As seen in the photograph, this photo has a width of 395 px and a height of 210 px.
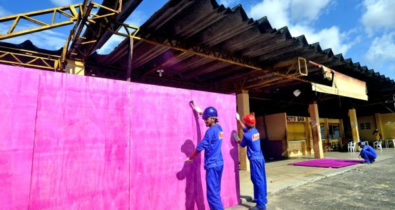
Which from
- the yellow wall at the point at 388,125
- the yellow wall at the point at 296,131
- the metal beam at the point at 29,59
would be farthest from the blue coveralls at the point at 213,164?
the yellow wall at the point at 388,125

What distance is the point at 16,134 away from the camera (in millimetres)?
2418

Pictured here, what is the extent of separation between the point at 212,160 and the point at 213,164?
66mm

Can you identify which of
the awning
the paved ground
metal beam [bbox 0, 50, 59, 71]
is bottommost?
the paved ground

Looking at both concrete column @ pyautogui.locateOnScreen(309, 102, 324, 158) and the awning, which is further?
concrete column @ pyautogui.locateOnScreen(309, 102, 324, 158)

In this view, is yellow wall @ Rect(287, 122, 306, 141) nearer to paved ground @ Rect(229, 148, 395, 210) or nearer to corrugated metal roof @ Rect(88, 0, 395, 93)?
corrugated metal roof @ Rect(88, 0, 395, 93)

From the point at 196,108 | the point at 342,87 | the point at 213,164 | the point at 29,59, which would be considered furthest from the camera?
the point at 342,87

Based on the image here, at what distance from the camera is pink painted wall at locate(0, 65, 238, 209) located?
2432 millimetres

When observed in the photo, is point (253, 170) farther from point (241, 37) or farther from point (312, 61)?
point (312, 61)

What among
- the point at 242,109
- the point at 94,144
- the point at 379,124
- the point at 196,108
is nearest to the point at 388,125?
the point at 379,124

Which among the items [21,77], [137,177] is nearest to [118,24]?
[21,77]

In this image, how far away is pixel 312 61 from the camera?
7.80 m

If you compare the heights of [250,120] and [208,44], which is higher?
[208,44]

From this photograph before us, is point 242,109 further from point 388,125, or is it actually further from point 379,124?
point 388,125

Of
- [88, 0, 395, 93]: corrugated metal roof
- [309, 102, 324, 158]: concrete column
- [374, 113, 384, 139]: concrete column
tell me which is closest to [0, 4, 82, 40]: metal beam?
[88, 0, 395, 93]: corrugated metal roof
